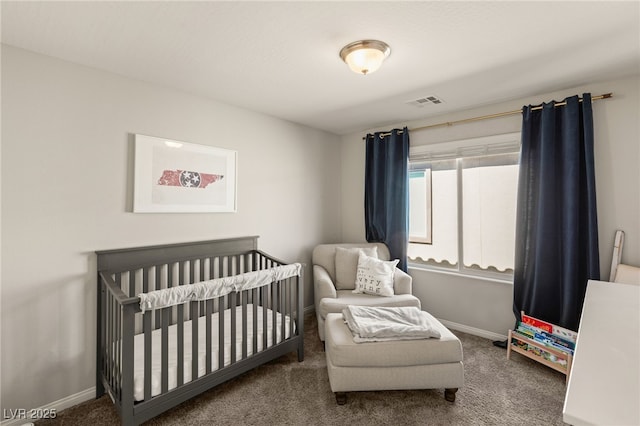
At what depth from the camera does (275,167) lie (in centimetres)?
336

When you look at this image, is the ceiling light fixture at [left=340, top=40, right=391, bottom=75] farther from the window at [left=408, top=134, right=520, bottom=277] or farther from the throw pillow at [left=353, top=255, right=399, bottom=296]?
the throw pillow at [left=353, top=255, right=399, bottom=296]

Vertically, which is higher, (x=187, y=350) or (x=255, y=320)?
(x=255, y=320)

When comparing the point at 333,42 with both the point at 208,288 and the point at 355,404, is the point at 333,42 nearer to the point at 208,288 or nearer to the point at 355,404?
the point at 208,288

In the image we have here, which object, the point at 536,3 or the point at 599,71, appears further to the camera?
the point at 599,71

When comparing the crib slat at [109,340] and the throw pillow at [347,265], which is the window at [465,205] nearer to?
the throw pillow at [347,265]

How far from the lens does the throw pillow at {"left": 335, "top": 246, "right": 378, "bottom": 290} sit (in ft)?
Result: 10.8

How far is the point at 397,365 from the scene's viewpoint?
193 cm

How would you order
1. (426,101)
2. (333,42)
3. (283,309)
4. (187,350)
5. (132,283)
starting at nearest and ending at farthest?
(333,42) < (187,350) < (132,283) < (283,309) < (426,101)

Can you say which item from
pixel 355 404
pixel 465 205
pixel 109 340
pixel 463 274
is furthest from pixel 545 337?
pixel 109 340

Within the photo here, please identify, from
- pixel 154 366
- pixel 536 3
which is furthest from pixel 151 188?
pixel 536 3

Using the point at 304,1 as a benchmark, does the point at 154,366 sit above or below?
below

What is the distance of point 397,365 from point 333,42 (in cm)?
208

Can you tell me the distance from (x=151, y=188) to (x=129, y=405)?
4.84ft

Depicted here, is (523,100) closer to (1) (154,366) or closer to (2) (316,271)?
(2) (316,271)
